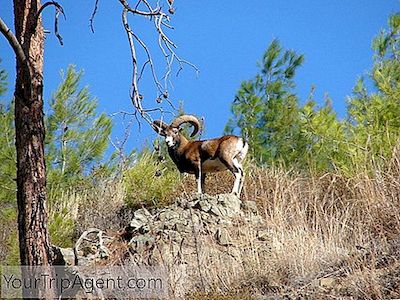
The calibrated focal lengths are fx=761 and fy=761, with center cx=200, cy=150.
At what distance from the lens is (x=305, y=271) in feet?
25.2

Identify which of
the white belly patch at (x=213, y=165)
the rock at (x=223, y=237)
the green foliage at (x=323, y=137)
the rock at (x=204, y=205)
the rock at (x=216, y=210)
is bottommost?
the rock at (x=223, y=237)

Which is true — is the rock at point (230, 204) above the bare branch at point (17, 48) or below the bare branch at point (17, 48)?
below

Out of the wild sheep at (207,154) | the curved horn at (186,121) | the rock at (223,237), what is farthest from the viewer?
the curved horn at (186,121)

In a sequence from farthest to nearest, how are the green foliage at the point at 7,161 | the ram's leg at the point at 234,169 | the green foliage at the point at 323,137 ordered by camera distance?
the green foliage at the point at 7,161
the green foliage at the point at 323,137
the ram's leg at the point at 234,169

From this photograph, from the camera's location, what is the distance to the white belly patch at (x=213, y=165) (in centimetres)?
1255

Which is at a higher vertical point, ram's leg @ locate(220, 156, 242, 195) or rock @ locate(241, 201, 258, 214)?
ram's leg @ locate(220, 156, 242, 195)

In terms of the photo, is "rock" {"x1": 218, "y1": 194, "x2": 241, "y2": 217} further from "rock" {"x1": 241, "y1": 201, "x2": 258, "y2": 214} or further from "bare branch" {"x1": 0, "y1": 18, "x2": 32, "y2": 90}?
"bare branch" {"x1": 0, "y1": 18, "x2": 32, "y2": 90}

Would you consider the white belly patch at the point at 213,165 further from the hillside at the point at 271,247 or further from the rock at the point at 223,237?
the rock at the point at 223,237

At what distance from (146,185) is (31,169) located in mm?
7869

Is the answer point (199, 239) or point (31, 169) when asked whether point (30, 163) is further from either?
point (199, 239)

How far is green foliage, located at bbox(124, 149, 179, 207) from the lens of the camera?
45.4ft

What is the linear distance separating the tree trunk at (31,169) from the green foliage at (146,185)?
24.3 ft

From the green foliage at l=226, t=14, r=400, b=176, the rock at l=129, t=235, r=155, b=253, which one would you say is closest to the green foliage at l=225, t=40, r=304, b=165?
the green foliage at l=226, t=14, r=400, b=176

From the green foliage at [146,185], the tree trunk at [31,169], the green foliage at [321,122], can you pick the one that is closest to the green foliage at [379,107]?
the green foliage at [321,122]
